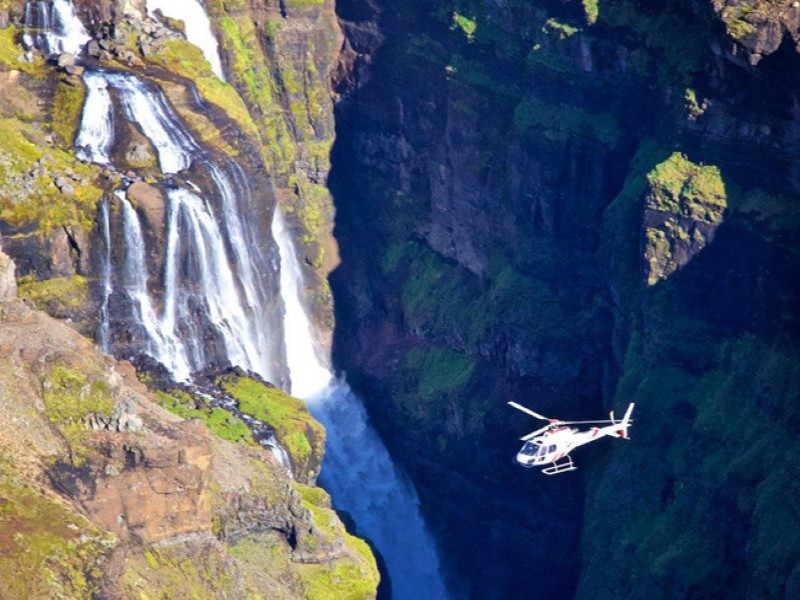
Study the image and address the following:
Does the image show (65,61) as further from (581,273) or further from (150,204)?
(581,273)

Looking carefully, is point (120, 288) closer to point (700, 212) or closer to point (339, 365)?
point (339, 365)

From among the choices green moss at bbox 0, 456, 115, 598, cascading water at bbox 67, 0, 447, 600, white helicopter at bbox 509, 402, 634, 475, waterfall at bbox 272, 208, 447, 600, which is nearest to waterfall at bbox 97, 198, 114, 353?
cascading water at bbox 67, 0, 447, 600

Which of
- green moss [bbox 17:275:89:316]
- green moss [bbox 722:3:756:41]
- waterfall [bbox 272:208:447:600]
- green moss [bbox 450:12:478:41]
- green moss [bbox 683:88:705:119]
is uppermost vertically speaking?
green moss [bbox 722:3:756:41]

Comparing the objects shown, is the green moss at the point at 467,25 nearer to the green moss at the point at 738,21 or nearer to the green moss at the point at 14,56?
the green moss at the point at 738,21

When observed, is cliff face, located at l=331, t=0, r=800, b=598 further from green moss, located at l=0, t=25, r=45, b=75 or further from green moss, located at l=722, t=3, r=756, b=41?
green moss, located at l=0, t=25, r=45, b=75

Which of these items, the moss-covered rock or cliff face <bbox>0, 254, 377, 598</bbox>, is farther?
the moss-covered rock

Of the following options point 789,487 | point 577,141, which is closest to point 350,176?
point 577,141

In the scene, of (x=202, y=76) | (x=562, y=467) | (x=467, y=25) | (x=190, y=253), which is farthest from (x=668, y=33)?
(x=202, y=76)
